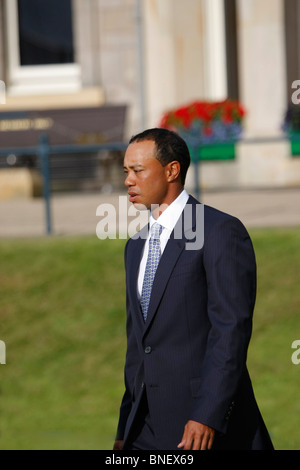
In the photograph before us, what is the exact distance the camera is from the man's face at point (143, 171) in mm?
3693

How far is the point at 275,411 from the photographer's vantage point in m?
8.56

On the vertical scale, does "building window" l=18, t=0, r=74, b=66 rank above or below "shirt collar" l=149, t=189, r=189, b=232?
above

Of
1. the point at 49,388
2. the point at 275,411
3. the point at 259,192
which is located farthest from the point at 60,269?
the point at 259,192

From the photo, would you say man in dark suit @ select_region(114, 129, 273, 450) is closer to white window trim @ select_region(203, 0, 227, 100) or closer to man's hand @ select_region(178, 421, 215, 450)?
man's hand @ select_region(178, 421, 215, 450)

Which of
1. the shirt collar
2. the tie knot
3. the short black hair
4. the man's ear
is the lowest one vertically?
the tie knot

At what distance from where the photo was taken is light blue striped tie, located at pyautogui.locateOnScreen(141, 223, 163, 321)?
3820 millimetres

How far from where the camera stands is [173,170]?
374cm

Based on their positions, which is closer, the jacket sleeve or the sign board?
the jacket sleeve

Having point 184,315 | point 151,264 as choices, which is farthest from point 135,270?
point 184,315

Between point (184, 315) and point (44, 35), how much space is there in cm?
1881

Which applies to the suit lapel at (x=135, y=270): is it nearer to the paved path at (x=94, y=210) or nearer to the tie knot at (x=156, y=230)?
the tie knot at (x=156, y=230)

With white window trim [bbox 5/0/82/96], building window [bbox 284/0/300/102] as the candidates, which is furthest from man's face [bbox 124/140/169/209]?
building window [bbox 284/0/300/102]

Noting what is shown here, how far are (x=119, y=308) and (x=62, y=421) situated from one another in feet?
5.94

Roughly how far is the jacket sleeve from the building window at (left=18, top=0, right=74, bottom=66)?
18.4 meters
